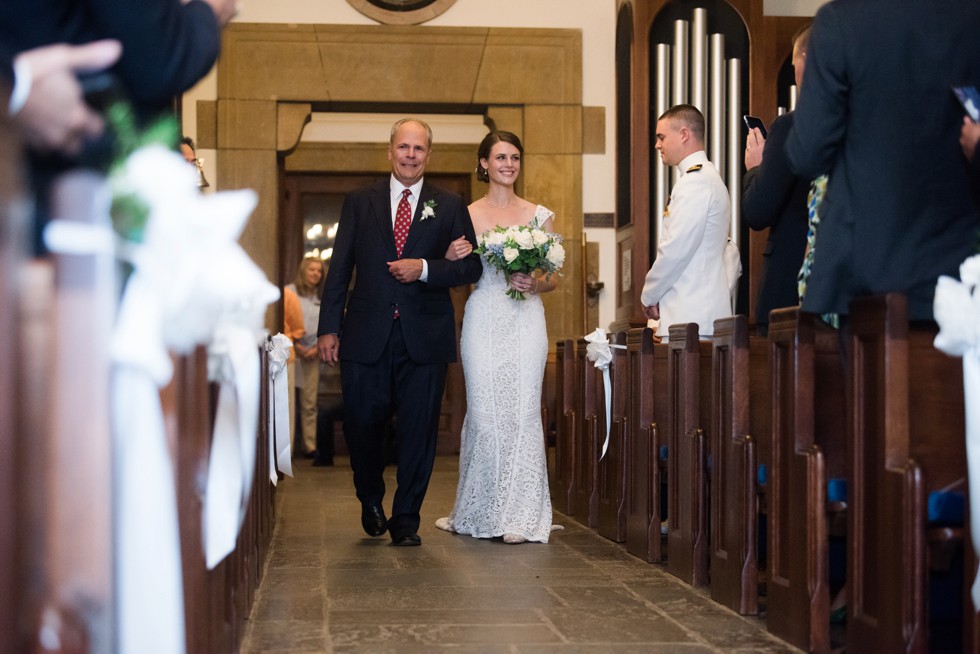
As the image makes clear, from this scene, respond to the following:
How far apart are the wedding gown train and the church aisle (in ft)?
0.46

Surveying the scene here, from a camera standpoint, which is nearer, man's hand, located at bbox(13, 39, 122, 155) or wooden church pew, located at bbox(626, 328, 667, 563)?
man's hand, located at bbox(13, 39, 122, 155)

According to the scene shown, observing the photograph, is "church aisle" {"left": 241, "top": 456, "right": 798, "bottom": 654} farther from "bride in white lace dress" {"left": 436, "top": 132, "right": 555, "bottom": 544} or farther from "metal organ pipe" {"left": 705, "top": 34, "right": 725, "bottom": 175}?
"metal organ pipe" {"left": 705, "top": 34, "right": 725, "bottom": 175}

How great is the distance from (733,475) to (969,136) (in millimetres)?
1305

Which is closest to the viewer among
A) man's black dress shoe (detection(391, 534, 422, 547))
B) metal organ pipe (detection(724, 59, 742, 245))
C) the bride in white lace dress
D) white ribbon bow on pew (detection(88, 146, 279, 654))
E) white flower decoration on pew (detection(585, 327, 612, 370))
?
white ribbon bow on pew (detection(88, 146, 279, 654))

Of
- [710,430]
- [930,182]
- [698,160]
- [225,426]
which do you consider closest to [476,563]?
[710,430]

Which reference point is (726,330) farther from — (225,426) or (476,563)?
(225,426)

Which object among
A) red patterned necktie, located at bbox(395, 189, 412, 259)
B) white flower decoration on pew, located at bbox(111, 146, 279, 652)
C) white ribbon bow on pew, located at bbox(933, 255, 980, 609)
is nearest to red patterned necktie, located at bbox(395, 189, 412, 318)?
red patterned necktie, located at bbox(395, 189, 412, 259)

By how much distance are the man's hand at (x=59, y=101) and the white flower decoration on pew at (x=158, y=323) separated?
0.32 ft

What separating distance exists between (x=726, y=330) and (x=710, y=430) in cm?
47

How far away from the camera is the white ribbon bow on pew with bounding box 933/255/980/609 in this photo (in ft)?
8.21

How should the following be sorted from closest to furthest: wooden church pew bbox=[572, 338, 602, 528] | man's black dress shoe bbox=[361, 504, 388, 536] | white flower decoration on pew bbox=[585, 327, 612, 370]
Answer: man's black dress shoe bbox=[361, 504, 388, 536], white flower decoration on pew bbox=[585, 327, 612, 370], wooden church pew bbox=[572, 338, 602, 528]

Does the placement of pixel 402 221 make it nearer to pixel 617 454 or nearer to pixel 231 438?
pixel 617 454

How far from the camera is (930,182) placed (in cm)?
310

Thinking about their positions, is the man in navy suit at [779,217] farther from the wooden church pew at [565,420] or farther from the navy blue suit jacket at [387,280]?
the wooden church pew at [565,420]
